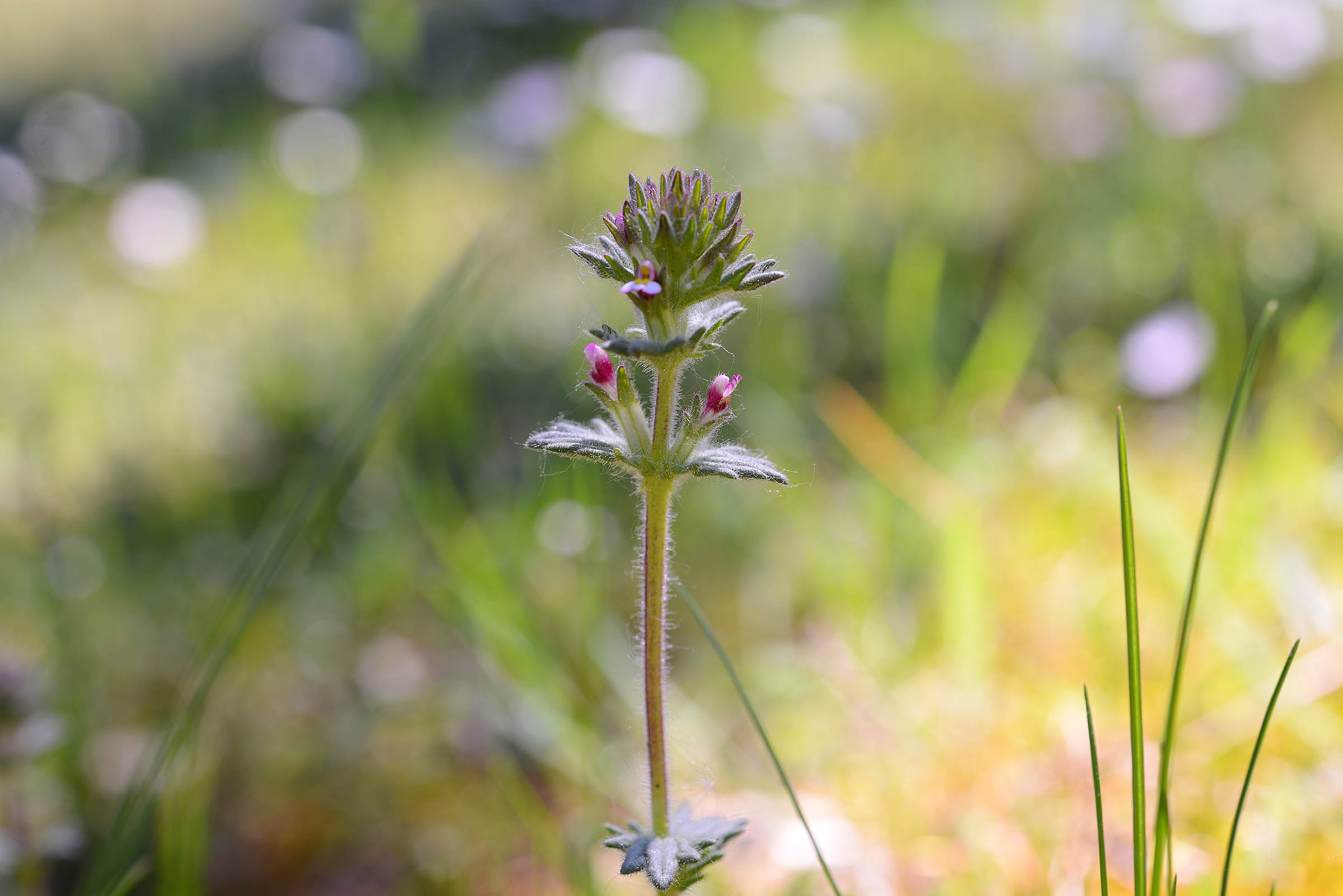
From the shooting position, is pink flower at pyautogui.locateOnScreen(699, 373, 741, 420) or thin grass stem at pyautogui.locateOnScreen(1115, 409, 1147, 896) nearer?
thin grass stem at pyautogui.locateOnScreen(1115, 409, 1147, 896)

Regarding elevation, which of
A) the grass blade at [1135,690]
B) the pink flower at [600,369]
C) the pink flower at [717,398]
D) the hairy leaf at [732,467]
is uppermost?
the pink flower at [600,369]

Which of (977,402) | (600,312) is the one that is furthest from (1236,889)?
(600,312)

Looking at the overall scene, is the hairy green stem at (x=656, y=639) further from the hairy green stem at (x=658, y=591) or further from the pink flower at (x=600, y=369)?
the pink flower at (x=600, y=369)

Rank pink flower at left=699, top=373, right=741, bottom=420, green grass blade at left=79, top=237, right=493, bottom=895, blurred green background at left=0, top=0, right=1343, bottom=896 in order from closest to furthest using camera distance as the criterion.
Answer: pink flower at left=699, top=373, right=741, bottom=420
green grass blade at left=79, top=237, right=493, bottom=895
blurred green background at left=0, top=0, right=1343, bottom=896

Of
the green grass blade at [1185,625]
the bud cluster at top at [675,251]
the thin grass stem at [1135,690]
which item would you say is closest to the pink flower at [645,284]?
the bud cluster at top at [675,251]

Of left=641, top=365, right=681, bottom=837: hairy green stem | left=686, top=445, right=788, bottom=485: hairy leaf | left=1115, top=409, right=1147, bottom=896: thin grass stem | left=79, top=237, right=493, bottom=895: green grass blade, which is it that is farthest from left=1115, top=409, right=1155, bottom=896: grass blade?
left=79, top=237, right=493, bottom=895: green grass blade

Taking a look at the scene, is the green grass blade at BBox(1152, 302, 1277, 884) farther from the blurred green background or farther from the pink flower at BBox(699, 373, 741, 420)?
the pink flower at BBox(699, 373, 741, 420)

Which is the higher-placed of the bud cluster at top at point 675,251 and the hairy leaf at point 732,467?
the bud cluster at top at point 675,251

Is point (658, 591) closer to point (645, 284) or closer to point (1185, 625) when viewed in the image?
point (645, 284)

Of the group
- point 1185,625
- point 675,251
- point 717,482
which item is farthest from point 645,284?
point 717,482
